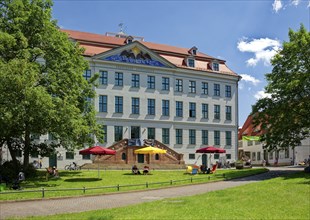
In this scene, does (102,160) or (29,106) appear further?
(102,160)

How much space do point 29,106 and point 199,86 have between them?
36375 millimetres

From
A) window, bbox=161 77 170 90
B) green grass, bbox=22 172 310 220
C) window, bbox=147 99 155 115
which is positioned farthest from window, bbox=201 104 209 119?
green grass, bbox=22 172 310 220

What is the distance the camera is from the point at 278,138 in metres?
35.5

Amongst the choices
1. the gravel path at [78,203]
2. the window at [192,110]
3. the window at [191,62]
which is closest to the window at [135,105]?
the window at [192,110]

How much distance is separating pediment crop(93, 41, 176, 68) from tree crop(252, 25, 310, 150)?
1990 centimetres

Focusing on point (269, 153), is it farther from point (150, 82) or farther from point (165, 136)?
point (150, 82)

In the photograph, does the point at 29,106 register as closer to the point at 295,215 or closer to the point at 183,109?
the point at 295,215

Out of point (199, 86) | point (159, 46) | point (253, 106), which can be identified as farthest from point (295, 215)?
point (159, 46)

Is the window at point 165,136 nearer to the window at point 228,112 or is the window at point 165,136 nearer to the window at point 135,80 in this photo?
the window at point 135,80

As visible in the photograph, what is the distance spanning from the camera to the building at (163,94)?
50.7 meters

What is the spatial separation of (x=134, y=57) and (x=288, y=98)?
23.4 meters

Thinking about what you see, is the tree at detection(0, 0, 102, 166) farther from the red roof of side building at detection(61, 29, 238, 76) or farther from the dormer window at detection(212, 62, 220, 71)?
the dormer window at detection(212, 62, 220, 71)

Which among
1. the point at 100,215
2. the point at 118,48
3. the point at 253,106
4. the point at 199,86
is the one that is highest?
the point at 118,48

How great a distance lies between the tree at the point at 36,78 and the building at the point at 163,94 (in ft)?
57.5
